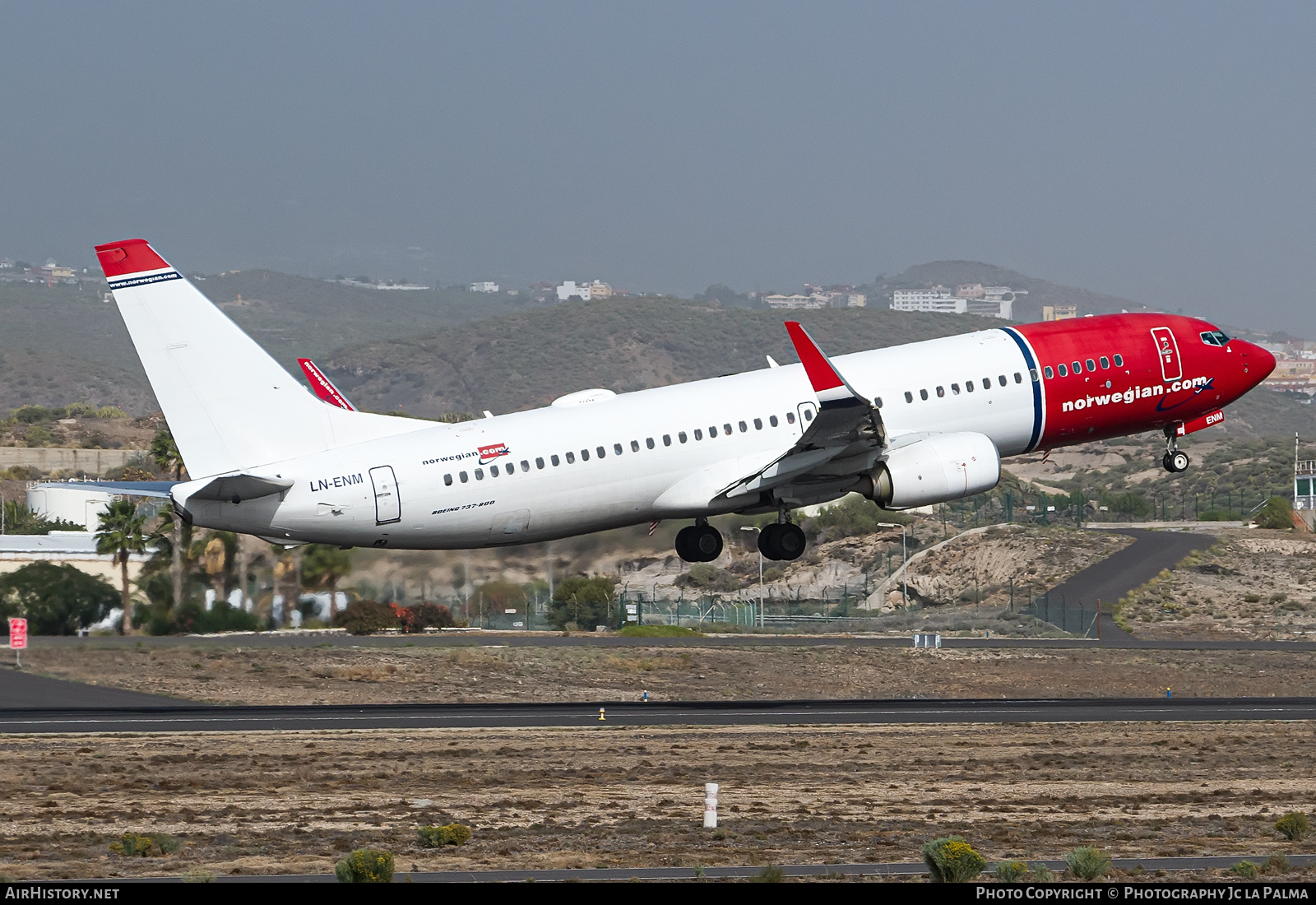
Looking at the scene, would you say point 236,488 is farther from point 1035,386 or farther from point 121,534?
point 121,534

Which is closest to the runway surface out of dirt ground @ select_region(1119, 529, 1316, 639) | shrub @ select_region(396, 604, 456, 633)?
shrub @ select_region(396, 604, 456, 633)

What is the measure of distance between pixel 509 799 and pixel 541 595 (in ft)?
105

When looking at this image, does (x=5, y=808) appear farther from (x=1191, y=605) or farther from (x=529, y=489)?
(x=1191, y=605)

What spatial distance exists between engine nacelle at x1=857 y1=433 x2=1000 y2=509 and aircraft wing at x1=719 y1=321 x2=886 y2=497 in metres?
0.73

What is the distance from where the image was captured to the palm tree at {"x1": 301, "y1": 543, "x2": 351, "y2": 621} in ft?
178

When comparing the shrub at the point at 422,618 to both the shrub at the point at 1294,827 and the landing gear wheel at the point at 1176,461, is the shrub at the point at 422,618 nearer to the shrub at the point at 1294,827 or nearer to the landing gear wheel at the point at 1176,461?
the landing gear wheel at the point at 1176,461

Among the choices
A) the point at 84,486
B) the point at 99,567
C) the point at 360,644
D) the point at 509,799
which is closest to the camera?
the point at 509,799

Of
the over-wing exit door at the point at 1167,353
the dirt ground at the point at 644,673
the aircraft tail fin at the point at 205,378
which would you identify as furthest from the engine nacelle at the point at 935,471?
the dirt ground at the point at 644,673

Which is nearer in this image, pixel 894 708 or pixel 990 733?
pixel 990 733

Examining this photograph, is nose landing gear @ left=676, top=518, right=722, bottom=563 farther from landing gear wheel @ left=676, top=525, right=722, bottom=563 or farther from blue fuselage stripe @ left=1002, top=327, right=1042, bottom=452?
blue fuselage stripe @ left=1002, top=327, right=1042, bottom=452

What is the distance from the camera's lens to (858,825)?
29.2m

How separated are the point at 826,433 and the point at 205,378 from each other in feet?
50.0

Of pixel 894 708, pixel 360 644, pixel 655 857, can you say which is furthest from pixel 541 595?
pixel 655 857

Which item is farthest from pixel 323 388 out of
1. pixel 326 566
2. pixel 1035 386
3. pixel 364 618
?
pixel 364 618
